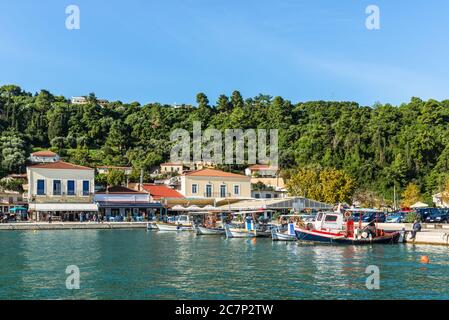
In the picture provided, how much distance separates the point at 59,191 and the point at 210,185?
18357mm

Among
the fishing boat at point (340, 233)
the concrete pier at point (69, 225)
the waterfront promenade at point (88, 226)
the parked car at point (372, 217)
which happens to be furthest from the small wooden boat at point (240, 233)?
the concrete pier at point (69, 225)

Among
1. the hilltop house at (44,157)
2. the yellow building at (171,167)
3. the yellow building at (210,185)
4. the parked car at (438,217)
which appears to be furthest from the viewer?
the yellow building at (171,167)

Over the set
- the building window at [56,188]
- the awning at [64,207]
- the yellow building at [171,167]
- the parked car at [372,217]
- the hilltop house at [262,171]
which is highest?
the yellow building at [171,167]

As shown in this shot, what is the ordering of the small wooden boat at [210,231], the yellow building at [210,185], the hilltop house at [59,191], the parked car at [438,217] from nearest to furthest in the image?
the parked car at [438,217] < the small wooden boat at [210,231] < the hilltop house at [59,191] < the yellow building at [210,185]

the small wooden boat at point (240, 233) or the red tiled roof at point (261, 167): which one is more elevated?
the red tiled roof at point (261, 167)

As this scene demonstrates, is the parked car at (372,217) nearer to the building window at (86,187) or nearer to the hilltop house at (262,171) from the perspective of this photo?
the building window at (86,187)

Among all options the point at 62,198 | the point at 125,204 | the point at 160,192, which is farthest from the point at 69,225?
the point at 160,192

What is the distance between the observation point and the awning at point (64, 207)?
63.7 metres

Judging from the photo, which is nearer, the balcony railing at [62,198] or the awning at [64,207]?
the awning at [64,207]

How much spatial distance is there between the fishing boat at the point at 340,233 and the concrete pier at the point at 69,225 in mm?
27059

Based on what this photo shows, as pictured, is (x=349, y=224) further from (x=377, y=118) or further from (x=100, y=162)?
(x=100, y=162)

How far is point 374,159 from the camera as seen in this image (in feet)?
299

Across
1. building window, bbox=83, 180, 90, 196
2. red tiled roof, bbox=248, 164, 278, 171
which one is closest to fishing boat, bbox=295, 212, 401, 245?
building window, bbox=83, 180, 90, 196
